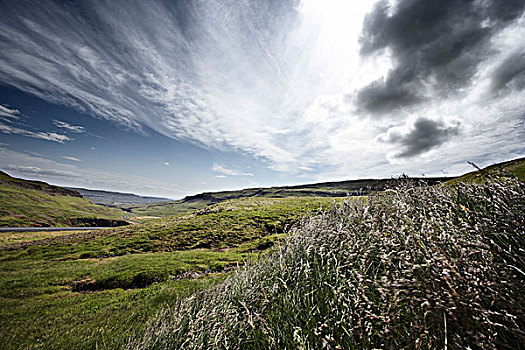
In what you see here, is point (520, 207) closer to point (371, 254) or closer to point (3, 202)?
point (371, 254)

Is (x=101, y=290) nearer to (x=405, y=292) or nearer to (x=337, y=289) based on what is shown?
(x=337, y=289)

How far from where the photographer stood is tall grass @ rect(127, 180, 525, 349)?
2393 mm

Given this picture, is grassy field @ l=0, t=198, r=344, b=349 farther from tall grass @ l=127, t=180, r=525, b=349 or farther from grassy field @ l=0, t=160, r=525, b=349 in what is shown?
tall grass @ l=127, t=180, r=525, b=349

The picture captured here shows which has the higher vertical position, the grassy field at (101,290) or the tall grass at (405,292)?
the tall grass at (405,292)

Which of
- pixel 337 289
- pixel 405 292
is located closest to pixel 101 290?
pixel 337 289

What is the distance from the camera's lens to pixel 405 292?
2826 millimetres

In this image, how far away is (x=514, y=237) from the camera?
3057mm

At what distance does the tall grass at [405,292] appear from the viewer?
94.2 inches

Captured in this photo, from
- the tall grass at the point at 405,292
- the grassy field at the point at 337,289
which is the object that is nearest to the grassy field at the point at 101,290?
the grassy field at the point at 337,289

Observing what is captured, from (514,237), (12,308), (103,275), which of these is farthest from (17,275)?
(514,237)

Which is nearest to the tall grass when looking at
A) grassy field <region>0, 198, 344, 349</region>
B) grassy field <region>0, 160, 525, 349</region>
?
grassy field <region>0, 160, 525, 349</region>

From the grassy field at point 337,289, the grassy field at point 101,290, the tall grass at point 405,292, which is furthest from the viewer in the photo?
the grassy field at point 101,290

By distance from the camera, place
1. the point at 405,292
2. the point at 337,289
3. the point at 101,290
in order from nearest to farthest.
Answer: the point at 405,292
the point at 337,289
the point at 101,290

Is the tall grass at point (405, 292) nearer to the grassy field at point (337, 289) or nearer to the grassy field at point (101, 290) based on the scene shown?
the grassy field at point (337, 289)
